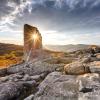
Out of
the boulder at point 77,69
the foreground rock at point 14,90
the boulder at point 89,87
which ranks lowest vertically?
the foreground rock at point 14,90

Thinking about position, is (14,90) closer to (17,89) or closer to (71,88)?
(17,89)

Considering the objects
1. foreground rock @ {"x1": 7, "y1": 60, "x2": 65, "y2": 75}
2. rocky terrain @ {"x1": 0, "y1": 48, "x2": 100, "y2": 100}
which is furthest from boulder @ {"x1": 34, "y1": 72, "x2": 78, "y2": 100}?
foreground rock @ {"x1": 7, "y1": 60, "x2": 65, "y2": 75}

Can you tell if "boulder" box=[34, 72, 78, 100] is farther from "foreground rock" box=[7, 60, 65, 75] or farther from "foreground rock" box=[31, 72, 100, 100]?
"foreground rock" box=[7, 60, 65, 75]

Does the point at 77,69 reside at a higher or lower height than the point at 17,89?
higher

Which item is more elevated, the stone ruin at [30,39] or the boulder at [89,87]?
the stone ruin at [30,39]

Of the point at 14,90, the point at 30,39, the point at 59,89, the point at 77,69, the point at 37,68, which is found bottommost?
the point at 14,90

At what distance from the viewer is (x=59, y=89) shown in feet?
27.0

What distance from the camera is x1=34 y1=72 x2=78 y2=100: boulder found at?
25.3 feet

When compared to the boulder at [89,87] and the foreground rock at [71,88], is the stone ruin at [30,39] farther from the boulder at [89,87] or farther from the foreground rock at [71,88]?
the boulder at [89,87]

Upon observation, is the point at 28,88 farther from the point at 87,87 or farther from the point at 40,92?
the point at 87,87

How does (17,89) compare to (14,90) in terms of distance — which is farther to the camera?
(17,89)

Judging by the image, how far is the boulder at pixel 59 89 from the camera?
771cm

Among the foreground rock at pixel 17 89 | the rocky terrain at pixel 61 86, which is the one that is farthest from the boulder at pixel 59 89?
the foreground rock at pixel 17 89

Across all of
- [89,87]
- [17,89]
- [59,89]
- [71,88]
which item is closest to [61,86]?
[59,89]
